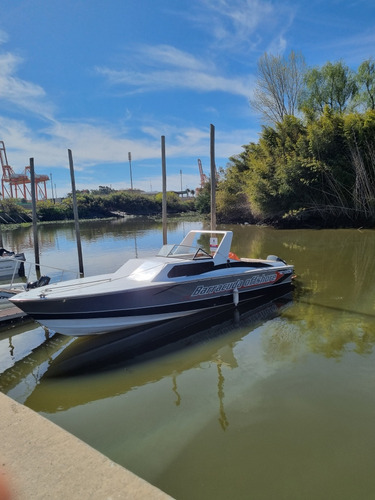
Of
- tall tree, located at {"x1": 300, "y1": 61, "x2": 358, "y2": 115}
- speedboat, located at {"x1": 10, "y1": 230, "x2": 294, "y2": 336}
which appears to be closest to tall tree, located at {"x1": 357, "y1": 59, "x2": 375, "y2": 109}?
tall tree, located at {"x1": 300, "y1": 61, "x2": 358, "y2": 115}

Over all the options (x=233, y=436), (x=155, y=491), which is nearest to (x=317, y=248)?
(x=233, y=436)

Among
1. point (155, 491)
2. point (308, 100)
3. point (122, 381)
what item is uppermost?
point (308, 100)

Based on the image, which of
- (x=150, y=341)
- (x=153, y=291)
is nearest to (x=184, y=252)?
(x=153, y=291)

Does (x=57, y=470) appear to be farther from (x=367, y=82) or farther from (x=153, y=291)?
(x=367, y=82)

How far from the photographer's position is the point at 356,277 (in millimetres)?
11188

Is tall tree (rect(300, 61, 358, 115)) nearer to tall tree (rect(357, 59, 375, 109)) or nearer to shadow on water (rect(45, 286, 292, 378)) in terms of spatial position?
tall tree (rect(357, 59, 375, 109))

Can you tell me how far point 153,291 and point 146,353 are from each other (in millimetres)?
1280

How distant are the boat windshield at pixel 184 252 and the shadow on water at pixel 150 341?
1400 mm

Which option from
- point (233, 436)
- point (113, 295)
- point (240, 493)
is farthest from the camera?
point (113, 295)

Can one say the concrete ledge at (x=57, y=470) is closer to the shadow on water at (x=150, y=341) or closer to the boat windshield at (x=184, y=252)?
the shadow on water at (x=150, y=341)

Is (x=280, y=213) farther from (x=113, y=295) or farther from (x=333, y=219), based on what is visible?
(x=113, y=295)

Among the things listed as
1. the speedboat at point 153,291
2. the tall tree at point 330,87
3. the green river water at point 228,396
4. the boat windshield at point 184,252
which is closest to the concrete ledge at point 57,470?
the green river water at point 228,396

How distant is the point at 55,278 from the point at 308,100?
30721 millimetres

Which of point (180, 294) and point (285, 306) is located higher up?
point (180, 294)
